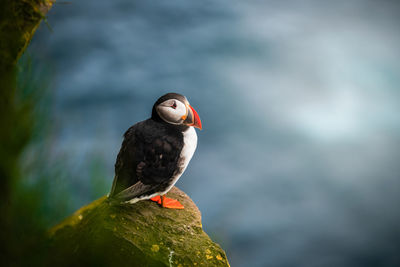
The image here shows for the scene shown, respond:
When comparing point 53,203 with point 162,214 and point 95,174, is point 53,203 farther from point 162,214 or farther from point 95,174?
point 162,214

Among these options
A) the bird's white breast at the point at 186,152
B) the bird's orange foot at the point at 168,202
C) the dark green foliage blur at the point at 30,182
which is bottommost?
the dark green foliage blur at the point at 30,182

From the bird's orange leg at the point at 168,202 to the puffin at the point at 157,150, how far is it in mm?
515

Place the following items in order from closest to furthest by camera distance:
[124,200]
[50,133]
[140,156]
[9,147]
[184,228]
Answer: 1. [9,147]
2. [50,133]
3. [124,200]
4. [140,156]
5. [184,228]

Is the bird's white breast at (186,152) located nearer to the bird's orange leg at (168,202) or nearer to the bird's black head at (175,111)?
the bird's black head at (175,111)

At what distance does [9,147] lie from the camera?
1365 mm

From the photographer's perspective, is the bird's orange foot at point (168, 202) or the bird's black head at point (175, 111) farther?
the bird's orange foot at point (168, 202)

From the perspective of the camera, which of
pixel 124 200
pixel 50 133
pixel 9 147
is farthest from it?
pixel 124 200

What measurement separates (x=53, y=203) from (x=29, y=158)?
0.25 metres

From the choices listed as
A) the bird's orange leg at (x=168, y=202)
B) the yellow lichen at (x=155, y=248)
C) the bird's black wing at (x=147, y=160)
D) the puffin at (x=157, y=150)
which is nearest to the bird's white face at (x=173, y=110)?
the puffin at (x=157, y=150)

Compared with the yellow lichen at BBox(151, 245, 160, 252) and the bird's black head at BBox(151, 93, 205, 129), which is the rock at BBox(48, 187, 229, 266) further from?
the bird's black head at BBox(151, 93, 205, 129)

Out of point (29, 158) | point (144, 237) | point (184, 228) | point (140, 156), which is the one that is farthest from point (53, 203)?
point (184, 228)

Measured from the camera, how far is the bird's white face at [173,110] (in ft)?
12.1

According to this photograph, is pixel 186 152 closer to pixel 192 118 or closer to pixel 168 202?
pixel 192 118

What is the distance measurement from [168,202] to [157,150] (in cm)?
99
